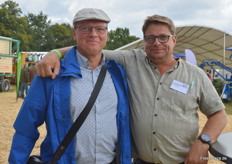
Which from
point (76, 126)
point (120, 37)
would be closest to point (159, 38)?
point (76, 126)

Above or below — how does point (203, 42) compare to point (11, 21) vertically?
below

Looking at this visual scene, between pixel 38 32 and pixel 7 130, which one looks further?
pixel 38 32

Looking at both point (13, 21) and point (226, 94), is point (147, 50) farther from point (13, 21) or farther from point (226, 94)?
point (13, 21)

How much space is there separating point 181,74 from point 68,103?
1.04 metres

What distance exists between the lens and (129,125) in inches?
77.0

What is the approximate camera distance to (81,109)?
1698 millimetres

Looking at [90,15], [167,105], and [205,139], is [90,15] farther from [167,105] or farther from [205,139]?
[205,139]

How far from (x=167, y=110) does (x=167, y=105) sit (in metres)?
0.04

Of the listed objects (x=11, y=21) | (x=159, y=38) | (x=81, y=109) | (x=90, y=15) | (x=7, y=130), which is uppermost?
(x=11, y=21)

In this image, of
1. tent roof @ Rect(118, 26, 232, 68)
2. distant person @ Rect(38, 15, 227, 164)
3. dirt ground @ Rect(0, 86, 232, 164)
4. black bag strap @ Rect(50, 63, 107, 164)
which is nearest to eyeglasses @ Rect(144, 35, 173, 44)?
distant person @ Rect(38, 15, 227, 164)

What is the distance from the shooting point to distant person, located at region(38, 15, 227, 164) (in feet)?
6.32

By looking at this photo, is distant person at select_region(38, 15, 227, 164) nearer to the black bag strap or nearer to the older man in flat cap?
the older man in flat cap

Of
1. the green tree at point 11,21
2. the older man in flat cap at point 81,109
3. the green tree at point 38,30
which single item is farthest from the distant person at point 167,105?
the green tree at point 38,30

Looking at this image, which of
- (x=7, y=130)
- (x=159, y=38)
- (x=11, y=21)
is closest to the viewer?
(x=159, y=38)
